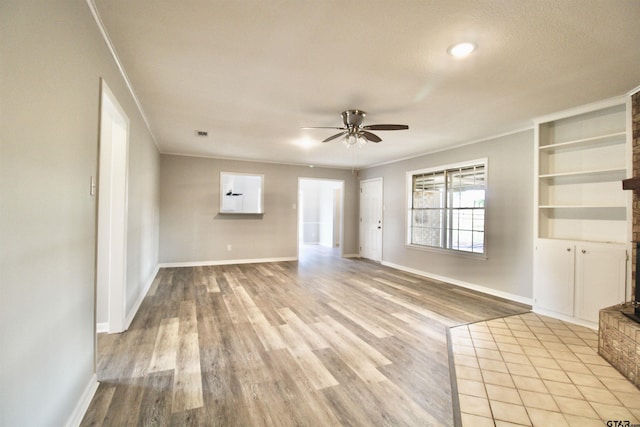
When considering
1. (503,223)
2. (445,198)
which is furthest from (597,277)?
(445,198)

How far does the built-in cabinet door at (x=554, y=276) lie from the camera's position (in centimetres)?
324

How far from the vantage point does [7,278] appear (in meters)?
0.97

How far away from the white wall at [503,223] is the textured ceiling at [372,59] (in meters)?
0.51

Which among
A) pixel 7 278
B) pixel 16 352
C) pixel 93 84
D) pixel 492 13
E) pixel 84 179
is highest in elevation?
pixel 492 13

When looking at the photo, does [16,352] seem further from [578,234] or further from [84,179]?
[578,234]

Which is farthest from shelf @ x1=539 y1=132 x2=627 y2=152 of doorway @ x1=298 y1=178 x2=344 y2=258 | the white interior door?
doorway @ x1=298 y1=178 x2=344 y2=258

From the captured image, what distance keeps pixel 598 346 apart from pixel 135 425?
364 centimetres

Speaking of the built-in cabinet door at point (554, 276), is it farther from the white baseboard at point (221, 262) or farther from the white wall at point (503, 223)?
the white baseboard at point (221, 262)

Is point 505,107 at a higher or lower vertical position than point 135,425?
higher

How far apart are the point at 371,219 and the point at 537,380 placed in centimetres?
525

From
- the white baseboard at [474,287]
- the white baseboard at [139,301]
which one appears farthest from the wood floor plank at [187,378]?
the white baseboard at [474,287]

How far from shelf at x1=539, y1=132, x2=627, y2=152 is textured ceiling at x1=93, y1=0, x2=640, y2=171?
1.40 ft

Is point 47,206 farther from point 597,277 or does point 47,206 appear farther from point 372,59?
point 597,277

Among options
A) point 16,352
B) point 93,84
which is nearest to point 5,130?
point 16,352
